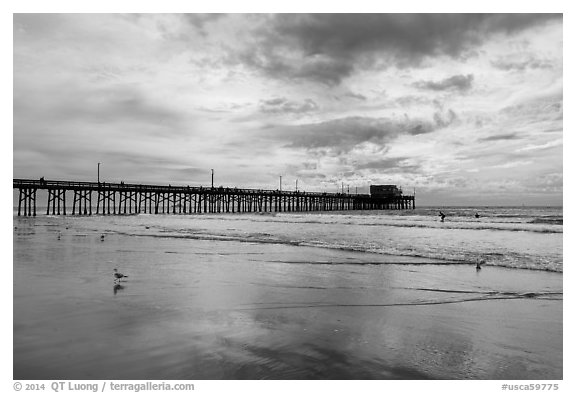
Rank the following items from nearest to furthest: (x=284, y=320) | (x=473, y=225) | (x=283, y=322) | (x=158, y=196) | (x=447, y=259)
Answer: (x=283, y=322) < (x=284, y=320) < (x=447, y=259) < (x=473, y=225) < (x=158, y=196)

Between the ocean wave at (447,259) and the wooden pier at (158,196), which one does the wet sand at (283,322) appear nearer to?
the ocean wave at (447,259)

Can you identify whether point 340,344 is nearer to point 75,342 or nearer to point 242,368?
point 242,368

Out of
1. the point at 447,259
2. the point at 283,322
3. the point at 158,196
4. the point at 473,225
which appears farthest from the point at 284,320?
the point at 158,196

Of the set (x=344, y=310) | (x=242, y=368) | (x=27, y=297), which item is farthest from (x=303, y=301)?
(x=27, y=297)

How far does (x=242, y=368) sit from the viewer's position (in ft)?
13.7

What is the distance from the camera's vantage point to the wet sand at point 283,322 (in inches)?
169

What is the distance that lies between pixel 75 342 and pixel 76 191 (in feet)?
184

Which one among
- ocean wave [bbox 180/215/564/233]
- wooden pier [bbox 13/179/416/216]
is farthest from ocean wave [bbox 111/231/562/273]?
wooden pier [bbox 13/179/416/216]

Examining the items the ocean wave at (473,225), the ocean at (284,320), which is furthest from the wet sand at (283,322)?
the ocean wave at (473,225)

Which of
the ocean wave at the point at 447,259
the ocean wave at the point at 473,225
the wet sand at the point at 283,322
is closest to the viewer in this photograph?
the wet sand at the point at 283,322

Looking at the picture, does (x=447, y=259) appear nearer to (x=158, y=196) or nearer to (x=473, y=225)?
(x=473, y=225)

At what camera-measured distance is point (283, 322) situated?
592 cm

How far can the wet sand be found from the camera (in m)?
4.29

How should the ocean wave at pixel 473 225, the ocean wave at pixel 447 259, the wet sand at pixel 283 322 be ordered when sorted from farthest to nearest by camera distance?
the ocean wave at pixel 473 225 → the ocean wave at pixel 447 259 → the wet sand at pixel 283 322
